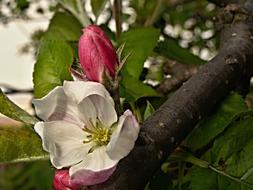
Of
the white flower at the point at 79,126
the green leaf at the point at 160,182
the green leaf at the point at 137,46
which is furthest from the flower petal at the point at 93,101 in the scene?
the green leaf at the point at 137,46

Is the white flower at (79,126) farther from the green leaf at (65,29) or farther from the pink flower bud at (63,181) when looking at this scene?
the green leaf at (65,29)

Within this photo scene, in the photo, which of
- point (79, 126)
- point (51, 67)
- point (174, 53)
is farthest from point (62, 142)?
point (174, 53)

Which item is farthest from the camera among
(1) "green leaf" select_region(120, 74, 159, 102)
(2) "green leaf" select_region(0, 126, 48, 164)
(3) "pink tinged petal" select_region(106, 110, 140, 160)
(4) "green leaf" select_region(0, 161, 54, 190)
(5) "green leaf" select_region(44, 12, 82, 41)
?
(4) "green leaf" select_region(0, 161, 54, 190)

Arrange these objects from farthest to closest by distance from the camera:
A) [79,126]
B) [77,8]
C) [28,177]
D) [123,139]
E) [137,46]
Answer: [28,177] < [77,8] < [137,46] < [79,126] < [123,139]

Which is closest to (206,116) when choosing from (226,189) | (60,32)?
(226,189)

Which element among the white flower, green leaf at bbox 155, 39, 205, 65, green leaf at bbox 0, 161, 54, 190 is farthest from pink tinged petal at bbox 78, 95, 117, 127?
green leaf at bbox 0, 161, 54, 190

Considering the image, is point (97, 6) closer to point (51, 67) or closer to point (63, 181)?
point (51, 67)

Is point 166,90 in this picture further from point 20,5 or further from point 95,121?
point 20,5

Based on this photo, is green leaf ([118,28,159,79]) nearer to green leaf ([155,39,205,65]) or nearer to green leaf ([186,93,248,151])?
green leaf ([155,39,205,65])

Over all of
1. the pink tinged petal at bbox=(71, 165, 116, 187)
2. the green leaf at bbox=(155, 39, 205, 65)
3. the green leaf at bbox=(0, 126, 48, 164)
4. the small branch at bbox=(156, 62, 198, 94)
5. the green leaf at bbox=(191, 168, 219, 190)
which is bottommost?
the small branch at bbox=(156, 62, 198, 94)
